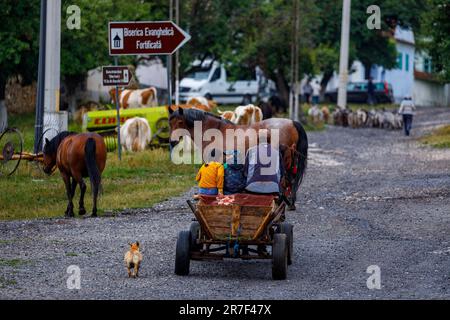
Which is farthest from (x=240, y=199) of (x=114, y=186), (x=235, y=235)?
(x=114, y=186)

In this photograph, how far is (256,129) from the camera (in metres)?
20.0

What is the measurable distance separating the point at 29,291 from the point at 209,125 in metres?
6.12

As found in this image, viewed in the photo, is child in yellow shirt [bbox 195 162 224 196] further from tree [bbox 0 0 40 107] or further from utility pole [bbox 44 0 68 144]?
tree [bbox 0 0 40 107]

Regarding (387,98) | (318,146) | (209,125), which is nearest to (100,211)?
(209,125)

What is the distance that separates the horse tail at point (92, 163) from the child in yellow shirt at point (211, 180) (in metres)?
5.42

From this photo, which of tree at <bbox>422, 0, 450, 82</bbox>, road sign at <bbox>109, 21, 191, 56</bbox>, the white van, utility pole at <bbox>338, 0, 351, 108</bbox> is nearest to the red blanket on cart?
road sign at <bbox>109, 21, 191, 56</bbox>

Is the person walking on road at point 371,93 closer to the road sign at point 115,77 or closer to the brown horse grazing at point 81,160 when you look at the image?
the road sign at point 115,77

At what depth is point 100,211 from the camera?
20797 millimetres

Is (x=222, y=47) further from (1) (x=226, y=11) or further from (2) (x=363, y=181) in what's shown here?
(2) (x=363, y=181)

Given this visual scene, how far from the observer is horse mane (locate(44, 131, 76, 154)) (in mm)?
21000

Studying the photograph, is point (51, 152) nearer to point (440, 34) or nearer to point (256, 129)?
point (256, 129)

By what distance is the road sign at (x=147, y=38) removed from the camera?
25375 millimetres

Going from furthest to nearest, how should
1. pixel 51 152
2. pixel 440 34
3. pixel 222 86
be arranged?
pixel 222 86, pixel 440 34, pixel 51 152

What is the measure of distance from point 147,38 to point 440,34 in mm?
18871
